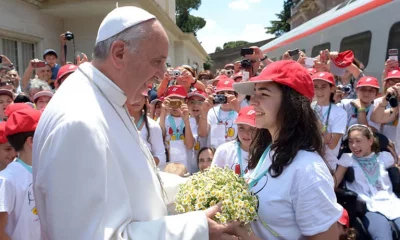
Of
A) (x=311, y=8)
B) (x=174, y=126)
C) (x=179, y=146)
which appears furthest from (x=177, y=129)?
(x=311, y=8)

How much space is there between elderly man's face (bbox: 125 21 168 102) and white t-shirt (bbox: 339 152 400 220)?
11.6ft

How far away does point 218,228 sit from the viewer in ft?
4.89

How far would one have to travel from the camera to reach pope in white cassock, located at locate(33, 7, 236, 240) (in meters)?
1.27

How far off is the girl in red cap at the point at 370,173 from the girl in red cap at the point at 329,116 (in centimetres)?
16

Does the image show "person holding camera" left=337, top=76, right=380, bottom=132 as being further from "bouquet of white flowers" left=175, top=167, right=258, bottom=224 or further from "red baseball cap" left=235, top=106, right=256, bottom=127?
"bouquet of white flowers" left=175, top=167, right=258, bottom=224

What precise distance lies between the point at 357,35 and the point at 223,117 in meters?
5.09

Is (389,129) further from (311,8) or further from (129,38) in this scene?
(311,8)

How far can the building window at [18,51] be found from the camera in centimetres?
936

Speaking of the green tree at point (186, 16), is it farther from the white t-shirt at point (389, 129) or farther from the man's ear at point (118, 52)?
the man's ear at point (118, 52)

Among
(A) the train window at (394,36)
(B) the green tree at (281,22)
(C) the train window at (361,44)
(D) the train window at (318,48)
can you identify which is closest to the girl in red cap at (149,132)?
(A) the train window at (394,36)

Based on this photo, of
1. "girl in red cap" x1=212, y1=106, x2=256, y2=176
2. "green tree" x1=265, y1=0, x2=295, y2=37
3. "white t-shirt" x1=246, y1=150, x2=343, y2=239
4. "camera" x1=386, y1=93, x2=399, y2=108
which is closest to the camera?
"white t-shirt" x1=246, y1=150, x2=343, y2=239

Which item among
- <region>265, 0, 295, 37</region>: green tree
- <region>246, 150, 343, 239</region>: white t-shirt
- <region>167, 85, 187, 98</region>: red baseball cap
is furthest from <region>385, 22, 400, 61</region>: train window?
<region>265, 0, 295, 37</region>: green tree

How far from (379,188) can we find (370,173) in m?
0.20

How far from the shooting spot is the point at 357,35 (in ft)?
26.9
